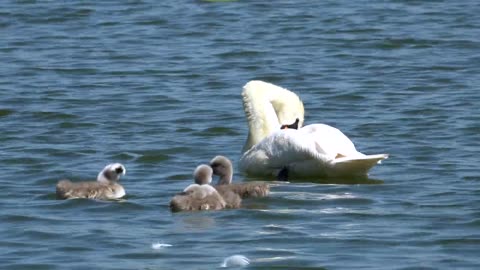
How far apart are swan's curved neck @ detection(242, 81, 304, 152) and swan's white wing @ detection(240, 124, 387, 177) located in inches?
39.4

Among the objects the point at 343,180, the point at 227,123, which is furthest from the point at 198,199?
the point at 227,123

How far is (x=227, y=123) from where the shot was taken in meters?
16.7

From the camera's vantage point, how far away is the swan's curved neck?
49.0 feet

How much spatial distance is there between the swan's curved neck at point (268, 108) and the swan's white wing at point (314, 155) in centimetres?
100

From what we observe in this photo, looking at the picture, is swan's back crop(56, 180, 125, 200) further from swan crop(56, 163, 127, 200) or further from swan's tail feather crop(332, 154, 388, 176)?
swan's tail feather crop(332, 154, 388, 176)

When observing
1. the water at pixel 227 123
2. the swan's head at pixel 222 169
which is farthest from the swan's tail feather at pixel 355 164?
the swan's head at pixel 222 169

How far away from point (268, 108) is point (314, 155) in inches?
70.9

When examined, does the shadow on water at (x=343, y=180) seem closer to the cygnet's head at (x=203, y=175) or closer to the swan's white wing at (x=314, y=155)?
the swan's white wing at (x=314, y=155)

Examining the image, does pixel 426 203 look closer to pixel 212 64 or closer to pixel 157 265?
pixel 157 265

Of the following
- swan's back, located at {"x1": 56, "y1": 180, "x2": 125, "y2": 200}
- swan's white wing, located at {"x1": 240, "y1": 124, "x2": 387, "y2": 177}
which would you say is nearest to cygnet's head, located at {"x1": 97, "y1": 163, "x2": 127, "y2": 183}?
swan's back, located at {"x1": 56, "y1": 180, "x2": 125, "y2": 200}

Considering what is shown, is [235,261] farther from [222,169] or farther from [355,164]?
[355,164]

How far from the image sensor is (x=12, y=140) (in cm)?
1566

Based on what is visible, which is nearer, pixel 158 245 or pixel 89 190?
pixel 158 245

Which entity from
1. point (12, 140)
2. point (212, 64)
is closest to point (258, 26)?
point (212, 64)
